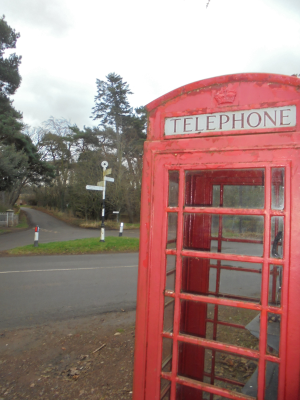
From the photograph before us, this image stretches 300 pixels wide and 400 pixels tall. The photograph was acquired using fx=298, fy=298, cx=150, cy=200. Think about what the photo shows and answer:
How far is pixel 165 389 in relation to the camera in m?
2.04

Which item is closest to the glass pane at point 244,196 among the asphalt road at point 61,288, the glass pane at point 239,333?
the glass pane at point 239,333

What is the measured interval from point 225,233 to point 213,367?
1.28 m

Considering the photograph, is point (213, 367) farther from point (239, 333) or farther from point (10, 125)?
point (10, 125)

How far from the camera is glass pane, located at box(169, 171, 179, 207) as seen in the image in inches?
77.2

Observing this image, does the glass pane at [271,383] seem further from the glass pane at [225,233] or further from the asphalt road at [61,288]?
the asphalt road at [61,288]

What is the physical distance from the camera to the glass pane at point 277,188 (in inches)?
66.7

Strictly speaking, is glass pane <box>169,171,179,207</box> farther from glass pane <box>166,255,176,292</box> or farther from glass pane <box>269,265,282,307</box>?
glass pane <box>269,265,282,307</box>

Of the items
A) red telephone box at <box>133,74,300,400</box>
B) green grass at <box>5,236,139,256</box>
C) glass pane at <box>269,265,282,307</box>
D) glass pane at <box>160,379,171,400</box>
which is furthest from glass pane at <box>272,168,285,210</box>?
green grass at <box>5,236,139,256</box>

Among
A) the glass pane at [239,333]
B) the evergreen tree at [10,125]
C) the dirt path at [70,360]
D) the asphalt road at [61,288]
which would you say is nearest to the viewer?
the dirt path at [70,360]

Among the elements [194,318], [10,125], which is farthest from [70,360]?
[10,125]

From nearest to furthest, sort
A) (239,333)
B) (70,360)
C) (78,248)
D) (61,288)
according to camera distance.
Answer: (70,360), (239,333), (61,288), (78,248)

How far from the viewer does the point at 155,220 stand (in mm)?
1955

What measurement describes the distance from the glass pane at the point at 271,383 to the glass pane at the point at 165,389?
0.64 metres

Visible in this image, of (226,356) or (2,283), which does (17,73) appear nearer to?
(2,283)
